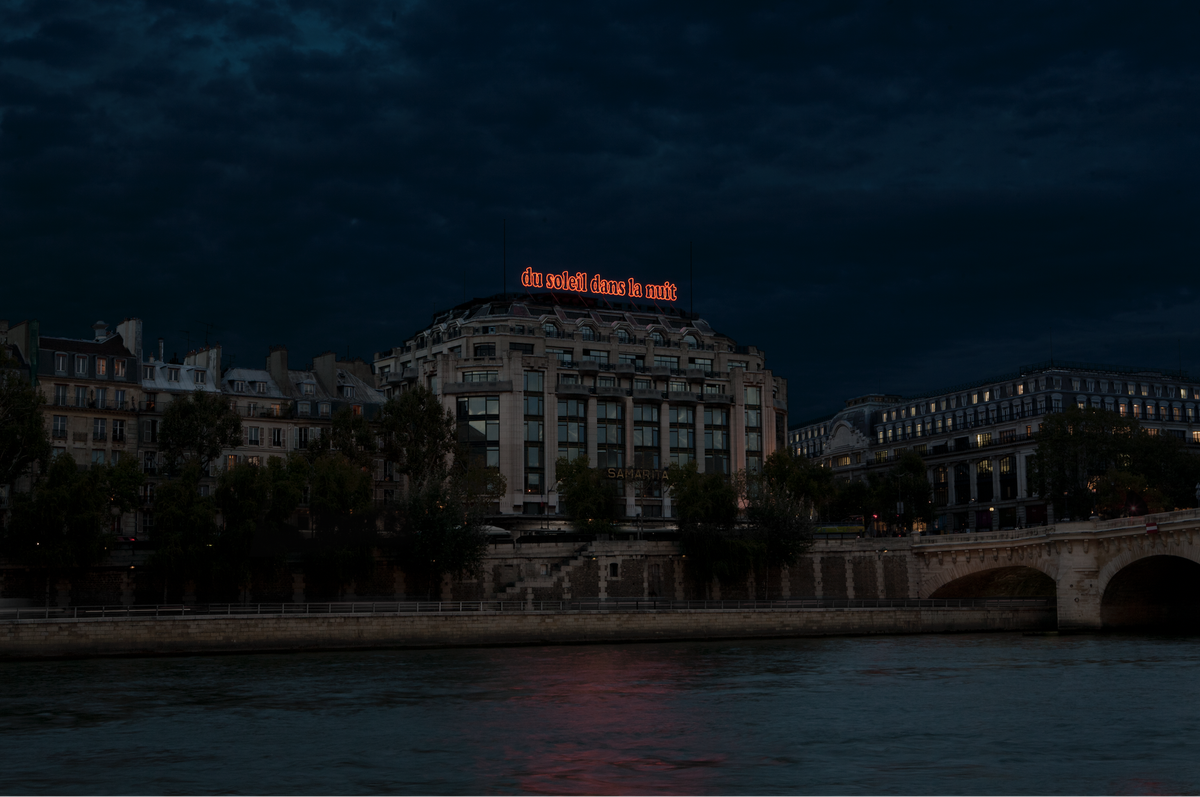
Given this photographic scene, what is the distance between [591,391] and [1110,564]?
206ft

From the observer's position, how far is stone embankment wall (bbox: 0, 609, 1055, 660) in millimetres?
69000

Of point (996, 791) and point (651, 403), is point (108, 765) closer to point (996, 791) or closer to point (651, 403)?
point (996, 791)

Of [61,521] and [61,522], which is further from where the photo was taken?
[61,522]

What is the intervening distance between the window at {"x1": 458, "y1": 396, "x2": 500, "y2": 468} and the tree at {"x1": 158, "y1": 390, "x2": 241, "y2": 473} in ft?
111

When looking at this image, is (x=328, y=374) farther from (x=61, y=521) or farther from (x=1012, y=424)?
(x=1012, y=424)

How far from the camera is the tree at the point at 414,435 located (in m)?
109

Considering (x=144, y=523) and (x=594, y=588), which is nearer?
(x=594, y=588)

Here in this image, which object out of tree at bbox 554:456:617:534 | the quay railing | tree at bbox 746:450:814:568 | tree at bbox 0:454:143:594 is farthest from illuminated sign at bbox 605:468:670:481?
tree at bbox 0:454:143:594

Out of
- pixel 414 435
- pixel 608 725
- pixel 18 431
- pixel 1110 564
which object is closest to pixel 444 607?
pixel 414 435

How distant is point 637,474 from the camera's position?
5463 inches

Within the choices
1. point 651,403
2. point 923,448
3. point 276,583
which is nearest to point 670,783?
point 276,583

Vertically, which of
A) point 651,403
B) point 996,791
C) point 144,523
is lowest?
point 996,791

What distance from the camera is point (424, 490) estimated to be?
97.5 m

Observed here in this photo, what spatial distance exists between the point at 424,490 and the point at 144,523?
93.3ft
